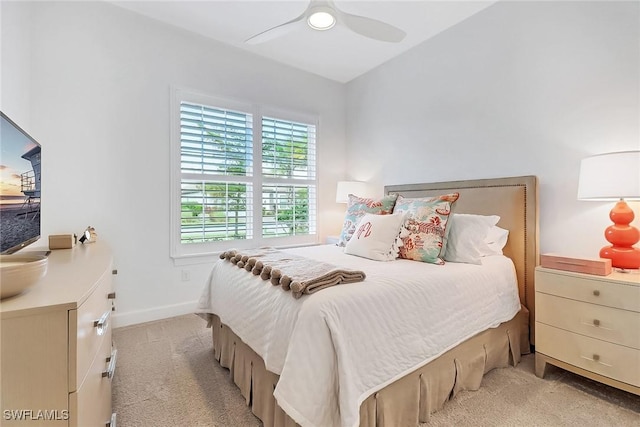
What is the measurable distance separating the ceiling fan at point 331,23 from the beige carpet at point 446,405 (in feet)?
7.81

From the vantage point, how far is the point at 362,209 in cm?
276

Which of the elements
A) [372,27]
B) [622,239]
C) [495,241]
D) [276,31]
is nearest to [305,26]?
[276,31]

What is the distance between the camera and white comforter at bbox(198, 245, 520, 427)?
1127 mm

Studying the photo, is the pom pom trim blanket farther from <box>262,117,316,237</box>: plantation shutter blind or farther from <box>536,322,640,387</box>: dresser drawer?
<box>262,117,316,237</box>: plantation shutter blind

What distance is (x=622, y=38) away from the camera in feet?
6.37

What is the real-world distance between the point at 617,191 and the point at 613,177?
86mm

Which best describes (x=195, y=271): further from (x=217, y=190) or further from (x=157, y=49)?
(x=157, y=49)

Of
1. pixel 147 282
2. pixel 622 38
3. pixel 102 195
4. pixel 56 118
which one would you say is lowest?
pixel 147 282

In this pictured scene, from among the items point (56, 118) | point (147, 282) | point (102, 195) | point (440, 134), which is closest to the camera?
point (56, 118)

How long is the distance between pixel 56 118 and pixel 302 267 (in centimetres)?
252

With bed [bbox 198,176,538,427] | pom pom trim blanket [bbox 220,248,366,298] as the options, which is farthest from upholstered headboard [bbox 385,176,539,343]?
pom pom trim blanket [bbox 220,248,366,298]

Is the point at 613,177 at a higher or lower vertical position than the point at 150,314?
higher

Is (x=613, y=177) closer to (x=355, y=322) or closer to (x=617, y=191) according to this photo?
(x=617, y=191)

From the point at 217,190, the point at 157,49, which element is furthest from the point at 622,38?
the point at 157,49
